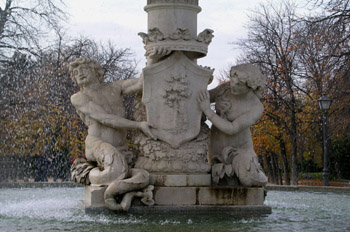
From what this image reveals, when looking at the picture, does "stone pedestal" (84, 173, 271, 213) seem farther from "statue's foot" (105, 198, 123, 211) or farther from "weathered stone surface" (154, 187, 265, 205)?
"statue's foot" (105, 198, 123, 211)

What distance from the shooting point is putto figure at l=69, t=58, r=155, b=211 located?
29.0 feet

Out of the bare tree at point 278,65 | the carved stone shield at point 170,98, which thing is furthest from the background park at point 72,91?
the carved stone shield at point 170,98

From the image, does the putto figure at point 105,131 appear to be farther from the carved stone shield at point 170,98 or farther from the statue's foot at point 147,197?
the carved stone shield at point 170,98

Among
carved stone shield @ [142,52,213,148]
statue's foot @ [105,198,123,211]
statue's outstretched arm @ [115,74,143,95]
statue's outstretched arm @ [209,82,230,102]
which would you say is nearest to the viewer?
statue's foot @ [105,198,123,211]

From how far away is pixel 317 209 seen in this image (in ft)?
33.9

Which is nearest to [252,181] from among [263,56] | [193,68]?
[193,68]

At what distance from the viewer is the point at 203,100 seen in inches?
371

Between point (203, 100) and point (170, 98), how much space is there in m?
0.47

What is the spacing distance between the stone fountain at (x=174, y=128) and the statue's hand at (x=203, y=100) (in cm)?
1

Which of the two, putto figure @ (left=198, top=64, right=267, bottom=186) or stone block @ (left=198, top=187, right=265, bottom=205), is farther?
putto figure @ (left=198, top=64, right=267, bottom=186)

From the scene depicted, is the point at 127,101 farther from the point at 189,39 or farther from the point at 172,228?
the point at 172,228

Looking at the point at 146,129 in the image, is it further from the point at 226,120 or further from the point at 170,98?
the point at 226,120

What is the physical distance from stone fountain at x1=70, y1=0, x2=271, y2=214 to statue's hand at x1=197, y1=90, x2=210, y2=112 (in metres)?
0.01

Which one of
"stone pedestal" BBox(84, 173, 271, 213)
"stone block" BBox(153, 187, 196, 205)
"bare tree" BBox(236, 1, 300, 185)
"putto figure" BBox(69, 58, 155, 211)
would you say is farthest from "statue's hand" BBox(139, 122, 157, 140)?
"bare tree" BBox(236, 1, 300, 185)
